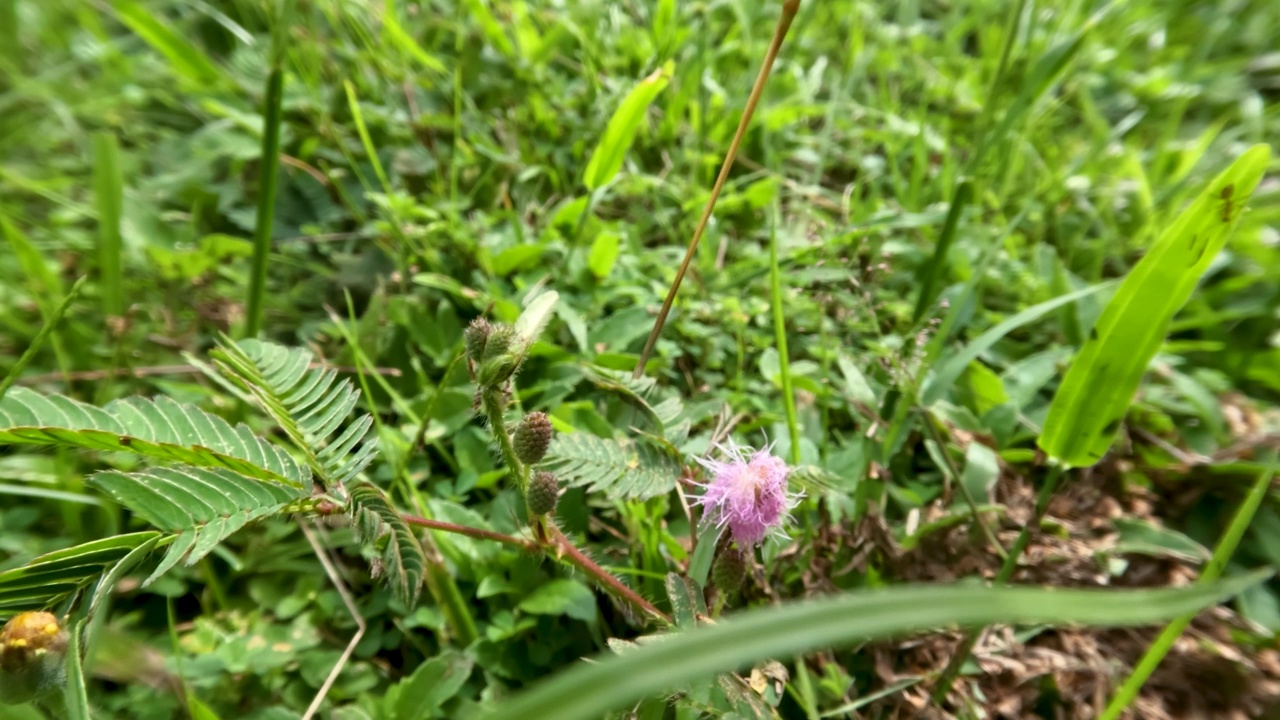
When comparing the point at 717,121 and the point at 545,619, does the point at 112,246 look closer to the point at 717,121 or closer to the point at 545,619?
the point at 545,619

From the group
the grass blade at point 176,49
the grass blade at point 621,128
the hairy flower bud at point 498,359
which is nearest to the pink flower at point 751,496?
the hairy flower bud at point 498,359

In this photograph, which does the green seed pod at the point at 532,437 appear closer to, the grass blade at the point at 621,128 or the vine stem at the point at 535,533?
the vine stem at the point at 535,533

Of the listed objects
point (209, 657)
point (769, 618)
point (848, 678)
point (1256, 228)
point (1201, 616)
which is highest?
point (1256, 228)

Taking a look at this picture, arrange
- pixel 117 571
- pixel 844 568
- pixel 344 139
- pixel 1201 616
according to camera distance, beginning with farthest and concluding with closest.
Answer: pixel 344 139
pixel 1201 616
pixel 844 568
pixel 117 571

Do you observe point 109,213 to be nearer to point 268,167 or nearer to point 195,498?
point 268,167

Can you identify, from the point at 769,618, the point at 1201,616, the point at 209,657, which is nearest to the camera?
the point at 769,618

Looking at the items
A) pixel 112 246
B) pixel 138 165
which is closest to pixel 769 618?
pixel 112 246

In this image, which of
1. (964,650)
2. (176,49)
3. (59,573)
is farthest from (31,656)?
(176,49)

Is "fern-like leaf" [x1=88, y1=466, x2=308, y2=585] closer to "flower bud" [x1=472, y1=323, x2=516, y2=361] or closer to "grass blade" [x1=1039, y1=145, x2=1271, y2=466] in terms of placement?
"flower bud" [x1=472, y1=323, x2=516, y2=361]
